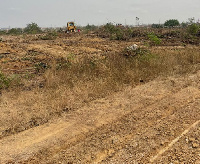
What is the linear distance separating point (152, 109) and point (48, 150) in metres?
2.24

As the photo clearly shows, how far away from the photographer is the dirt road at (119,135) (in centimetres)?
272

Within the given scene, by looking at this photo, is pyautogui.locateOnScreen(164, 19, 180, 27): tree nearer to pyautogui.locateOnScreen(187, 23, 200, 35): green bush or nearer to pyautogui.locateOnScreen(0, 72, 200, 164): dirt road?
pyautogui.locateOnScreen(187, 23, 200, 35): green bush

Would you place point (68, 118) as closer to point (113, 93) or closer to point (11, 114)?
point (11, 114)

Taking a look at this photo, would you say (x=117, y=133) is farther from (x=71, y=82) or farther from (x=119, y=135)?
(x=71, y=82)

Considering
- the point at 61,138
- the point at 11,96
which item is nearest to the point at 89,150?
the point at 61,138

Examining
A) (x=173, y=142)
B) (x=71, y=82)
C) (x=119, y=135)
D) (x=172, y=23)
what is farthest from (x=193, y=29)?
(x=172, y=23)

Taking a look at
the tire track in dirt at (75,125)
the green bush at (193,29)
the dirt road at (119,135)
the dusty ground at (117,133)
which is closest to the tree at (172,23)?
the green bush at (193,29)

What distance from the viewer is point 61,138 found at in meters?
3.21

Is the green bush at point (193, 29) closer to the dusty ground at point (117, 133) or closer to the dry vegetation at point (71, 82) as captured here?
the dry vegetation at point (71, 82)

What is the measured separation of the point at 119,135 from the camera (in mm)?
3191

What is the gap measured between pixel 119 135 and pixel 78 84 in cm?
251

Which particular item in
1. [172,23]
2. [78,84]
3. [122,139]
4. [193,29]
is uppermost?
[172,23]

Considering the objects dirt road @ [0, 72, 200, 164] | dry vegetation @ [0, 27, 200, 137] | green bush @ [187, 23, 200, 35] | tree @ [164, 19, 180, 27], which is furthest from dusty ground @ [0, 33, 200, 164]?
tree @ [164, 19, 180, 27]

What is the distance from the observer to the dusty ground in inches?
108
